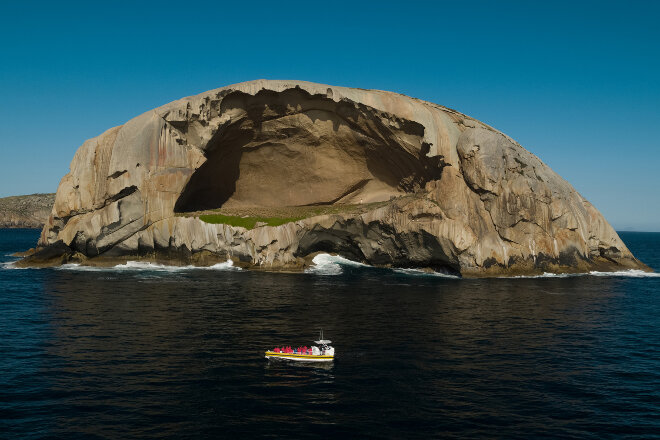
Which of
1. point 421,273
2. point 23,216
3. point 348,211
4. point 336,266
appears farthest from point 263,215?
point 23,216

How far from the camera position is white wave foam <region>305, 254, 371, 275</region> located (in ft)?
191

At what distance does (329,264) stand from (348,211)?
743 centimetres

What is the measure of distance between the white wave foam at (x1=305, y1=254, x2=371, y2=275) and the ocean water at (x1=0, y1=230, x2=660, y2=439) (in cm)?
1583

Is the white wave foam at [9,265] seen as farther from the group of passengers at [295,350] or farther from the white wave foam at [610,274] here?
the white wave foam at [610,274]

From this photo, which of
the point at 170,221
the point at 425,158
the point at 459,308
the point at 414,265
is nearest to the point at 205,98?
the point at 170,221

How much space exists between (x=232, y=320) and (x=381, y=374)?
496 inches

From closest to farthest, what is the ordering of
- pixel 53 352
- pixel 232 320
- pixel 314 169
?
pixel 53 352, pixel 232 320, pixel 314 169

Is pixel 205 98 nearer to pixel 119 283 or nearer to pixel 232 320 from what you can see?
pixel 119 283

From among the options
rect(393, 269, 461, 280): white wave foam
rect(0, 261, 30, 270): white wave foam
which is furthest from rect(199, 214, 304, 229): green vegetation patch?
rect(0, 261, 30, 270): white wave foam

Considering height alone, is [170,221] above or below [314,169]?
below

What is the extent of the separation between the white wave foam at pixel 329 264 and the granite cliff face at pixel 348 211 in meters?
1.98

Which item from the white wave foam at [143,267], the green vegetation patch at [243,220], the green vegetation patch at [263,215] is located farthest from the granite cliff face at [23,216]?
the green vegetation patch at [243,220]

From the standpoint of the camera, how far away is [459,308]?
36.5 meters

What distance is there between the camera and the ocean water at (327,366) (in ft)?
56.2
